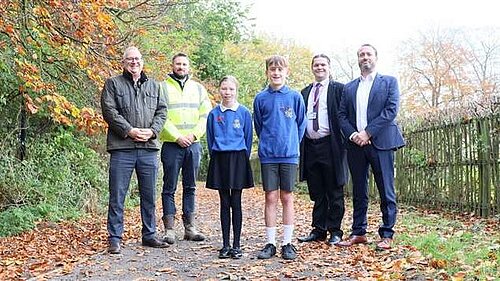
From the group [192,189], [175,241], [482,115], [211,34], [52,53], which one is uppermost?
[211,34]

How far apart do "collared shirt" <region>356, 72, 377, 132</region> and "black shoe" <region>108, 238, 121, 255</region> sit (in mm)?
2723

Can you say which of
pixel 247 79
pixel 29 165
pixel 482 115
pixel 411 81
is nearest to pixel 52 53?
pixel 29 165

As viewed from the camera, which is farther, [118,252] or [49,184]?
[49,184]

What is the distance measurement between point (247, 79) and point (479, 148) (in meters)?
19.2

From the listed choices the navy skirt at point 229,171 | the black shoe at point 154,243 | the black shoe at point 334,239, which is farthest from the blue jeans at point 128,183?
the black shoe at point 334,239

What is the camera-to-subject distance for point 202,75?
23.9m

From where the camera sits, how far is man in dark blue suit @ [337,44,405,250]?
5879mm

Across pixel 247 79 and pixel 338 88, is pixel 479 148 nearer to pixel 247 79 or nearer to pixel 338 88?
pixel 338 88

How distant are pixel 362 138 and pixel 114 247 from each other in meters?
2.71

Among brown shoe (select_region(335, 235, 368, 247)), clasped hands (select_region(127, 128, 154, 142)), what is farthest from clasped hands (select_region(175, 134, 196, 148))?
brown shoe (select_region(335, 235, 368, 247))

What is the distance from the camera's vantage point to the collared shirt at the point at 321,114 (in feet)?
20.4

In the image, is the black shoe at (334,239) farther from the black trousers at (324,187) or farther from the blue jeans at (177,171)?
the blue jeans at (177,171)

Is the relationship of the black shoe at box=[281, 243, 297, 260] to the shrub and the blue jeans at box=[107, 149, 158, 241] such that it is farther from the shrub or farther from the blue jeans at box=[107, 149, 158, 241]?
the shrub

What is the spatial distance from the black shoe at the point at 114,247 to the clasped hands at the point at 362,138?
2.62 m
